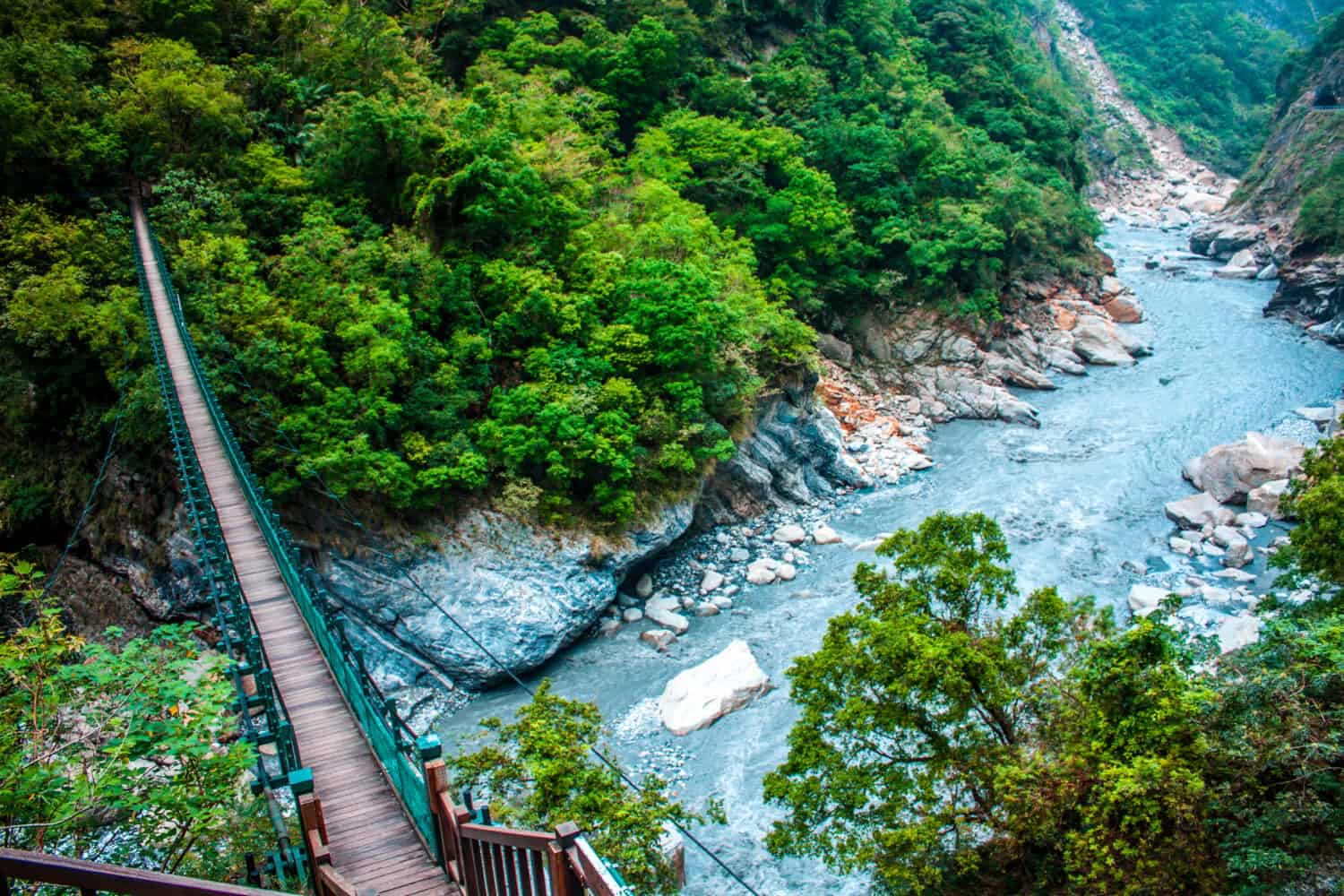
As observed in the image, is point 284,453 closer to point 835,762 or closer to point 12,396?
point 12,396

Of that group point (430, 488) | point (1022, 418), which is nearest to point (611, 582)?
point (430, 488)

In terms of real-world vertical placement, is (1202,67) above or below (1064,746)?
above

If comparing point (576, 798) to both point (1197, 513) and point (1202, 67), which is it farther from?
point (1202, 67)

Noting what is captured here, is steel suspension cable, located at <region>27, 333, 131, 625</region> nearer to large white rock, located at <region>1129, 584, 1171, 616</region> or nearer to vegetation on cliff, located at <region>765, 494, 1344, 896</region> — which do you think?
vegetation on cliff, located at <region>765, 494, 1344, 896</region>

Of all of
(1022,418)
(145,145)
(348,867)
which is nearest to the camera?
(348,867)

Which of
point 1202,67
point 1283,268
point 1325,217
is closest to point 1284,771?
point 1283,268

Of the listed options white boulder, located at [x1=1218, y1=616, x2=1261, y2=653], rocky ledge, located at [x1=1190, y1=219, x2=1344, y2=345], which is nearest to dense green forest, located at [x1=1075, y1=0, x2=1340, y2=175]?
rocky ledge, located at [x1=1190, y1=219, x2=1344, y2=345]
